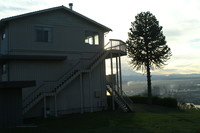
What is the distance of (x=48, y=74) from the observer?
23000 mm

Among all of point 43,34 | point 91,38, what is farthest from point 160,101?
point 43,34

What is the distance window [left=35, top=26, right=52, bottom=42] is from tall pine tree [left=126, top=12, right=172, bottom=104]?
12722mm

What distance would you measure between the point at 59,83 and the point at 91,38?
5638 millimetres

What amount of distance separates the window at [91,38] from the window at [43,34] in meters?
3.73

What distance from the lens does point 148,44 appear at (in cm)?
3231

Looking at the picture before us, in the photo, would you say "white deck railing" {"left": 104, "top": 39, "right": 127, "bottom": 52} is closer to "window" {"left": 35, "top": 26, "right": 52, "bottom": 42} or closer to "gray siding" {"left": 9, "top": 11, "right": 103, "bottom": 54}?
"gray siding" {"left": 9, "top": 11, "right": 103, "bottom": 54}

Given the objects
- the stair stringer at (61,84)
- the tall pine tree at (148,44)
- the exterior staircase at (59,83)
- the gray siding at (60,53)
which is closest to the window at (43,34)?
the gray siding at (60,53)

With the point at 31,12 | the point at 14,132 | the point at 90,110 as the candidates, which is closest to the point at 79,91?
the point at 90,110

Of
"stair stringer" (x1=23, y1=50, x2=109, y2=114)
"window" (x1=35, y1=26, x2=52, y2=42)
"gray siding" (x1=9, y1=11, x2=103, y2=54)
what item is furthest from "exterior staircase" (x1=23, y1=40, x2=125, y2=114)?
"window" (x1=35, y1=26, x2=52, y2=42)

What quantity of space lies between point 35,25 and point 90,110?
8908mm

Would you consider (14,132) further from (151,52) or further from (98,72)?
(151,52)

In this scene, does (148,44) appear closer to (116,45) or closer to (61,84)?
(116,45)

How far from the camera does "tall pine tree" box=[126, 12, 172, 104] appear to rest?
32.2 meters

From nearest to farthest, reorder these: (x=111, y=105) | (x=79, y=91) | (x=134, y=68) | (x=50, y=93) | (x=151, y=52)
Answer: (x=50, y=93) → (x=79, y=91) → (x=111, y=105) → (x=151, y=52) → (x=134, y=68)
